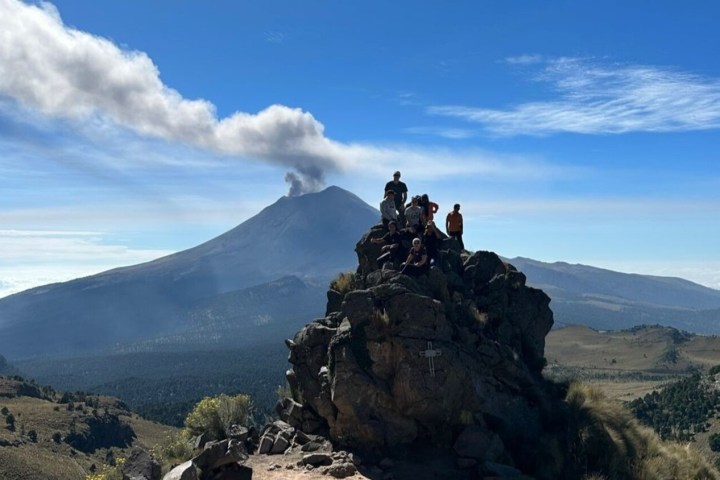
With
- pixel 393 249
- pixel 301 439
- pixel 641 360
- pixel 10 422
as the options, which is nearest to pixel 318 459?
pixel 301 439

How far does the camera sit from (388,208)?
21.7 m

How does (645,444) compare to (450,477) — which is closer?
(450,477)

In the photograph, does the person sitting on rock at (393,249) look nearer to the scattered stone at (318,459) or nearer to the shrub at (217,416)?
the shrub at (217,416)

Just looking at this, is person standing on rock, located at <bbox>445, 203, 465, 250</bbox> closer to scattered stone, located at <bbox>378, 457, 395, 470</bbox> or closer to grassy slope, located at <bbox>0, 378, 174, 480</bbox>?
scattered stone, located at <bbox>378, 457, 395, 470</bbox>

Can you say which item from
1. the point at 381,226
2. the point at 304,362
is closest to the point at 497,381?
the point at 304,362

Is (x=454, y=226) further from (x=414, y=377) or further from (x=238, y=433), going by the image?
(x=238, y=433)

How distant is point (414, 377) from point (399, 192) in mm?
10205

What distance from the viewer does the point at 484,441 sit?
14508mm

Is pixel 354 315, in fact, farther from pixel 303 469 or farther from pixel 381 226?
pixel 381 226

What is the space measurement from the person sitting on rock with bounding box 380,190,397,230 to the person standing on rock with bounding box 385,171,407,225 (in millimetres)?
1017

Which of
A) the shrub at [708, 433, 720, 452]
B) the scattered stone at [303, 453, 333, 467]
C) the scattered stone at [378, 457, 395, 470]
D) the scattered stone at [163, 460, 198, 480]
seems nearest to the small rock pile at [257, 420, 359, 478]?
the scattered stone at [303, 453, 333, 467]

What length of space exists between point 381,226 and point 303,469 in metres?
10.5

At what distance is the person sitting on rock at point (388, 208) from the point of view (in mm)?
21734

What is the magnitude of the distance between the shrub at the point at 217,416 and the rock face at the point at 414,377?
6.01 ft
